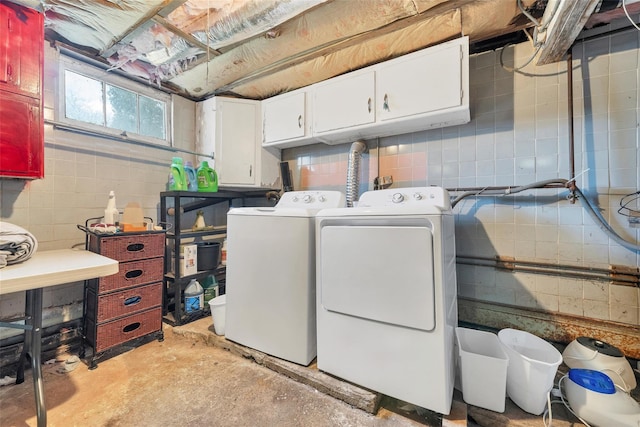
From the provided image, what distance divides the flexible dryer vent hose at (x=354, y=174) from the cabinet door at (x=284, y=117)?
0.53m

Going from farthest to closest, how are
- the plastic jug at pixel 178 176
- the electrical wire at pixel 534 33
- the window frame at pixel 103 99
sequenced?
the plastic jug at pixel 178 176 → the window frame at pixel 103 99 → the electrical wire at pixel 534 33

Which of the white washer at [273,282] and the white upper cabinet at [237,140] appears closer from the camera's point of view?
the white washer at [273,282]

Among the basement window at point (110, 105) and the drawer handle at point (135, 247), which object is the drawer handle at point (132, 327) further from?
the basement window at point (110, 105)

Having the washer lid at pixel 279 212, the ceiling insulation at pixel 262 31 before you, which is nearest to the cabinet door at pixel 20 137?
the ceiling insulation at pixel 262 31

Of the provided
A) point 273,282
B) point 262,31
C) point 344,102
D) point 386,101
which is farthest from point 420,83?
point 273,282

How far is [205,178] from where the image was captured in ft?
8.27

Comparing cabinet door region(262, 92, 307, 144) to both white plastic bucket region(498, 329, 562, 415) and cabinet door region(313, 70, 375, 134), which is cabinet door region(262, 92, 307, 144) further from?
white plastic bucket region(498, 329, 562, 415)

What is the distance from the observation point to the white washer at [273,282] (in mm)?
1618

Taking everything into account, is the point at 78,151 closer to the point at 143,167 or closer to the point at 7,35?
the point at 143,167

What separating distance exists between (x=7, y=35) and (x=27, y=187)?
3.05ft

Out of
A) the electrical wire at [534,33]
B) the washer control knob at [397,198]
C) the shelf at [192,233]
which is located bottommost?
the shelf at [192,233]

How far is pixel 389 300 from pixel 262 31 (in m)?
1.85

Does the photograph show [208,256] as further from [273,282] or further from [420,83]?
[420,83]

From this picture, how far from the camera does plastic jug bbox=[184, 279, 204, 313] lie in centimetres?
232
